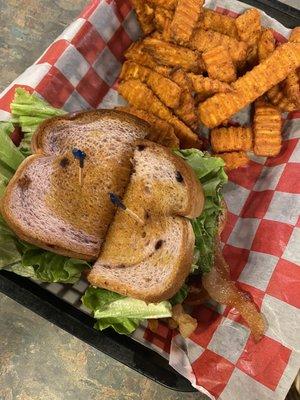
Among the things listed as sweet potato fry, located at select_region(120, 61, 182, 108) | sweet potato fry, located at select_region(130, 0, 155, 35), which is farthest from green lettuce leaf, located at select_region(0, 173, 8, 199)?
sweet potato fry, located at select_region(130, 0, 155, 35)

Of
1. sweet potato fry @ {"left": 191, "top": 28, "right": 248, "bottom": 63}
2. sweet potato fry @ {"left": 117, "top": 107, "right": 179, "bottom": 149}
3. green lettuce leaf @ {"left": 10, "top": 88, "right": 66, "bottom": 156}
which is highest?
sweet potato fry @ {"left": 191, "top": 28, "right": 248, "bottom": 63}

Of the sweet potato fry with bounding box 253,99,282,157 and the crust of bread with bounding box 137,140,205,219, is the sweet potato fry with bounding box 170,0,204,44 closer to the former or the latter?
the sweet potato fry with bounding box 253,99,282,157

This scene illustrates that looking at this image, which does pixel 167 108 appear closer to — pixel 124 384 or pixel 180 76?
pixel 180 76

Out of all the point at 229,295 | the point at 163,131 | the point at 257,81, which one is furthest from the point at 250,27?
the point at 229,295

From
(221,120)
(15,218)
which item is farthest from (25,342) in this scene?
(221,120)

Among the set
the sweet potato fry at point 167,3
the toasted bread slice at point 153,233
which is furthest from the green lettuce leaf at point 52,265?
the sweet potato fry at point 167,3

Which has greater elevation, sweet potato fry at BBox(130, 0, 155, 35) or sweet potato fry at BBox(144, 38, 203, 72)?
sweet potato fry at BBox(130, 0, 155, 35)

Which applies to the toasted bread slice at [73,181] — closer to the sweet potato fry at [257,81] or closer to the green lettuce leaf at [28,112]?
the green lettuce leaf at [28,112]
